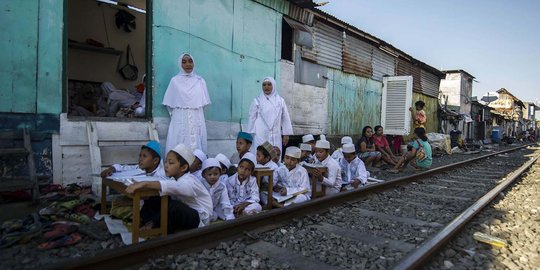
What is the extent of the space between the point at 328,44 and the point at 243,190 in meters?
7.62

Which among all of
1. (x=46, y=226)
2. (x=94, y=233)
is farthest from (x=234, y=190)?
(x=46, y=226)

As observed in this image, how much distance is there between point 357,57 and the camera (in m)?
12.3

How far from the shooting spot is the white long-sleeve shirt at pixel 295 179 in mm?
4949

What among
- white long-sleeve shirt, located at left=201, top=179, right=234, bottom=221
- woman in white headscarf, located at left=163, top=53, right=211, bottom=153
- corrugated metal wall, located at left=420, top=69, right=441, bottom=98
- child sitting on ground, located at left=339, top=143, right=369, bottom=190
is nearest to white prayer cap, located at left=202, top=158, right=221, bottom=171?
white long-sleeve shirt, located at left=201, top=179, right=234, bottom=221

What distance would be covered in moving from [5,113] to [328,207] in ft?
14.0

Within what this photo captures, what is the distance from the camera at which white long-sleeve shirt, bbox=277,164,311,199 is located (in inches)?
195

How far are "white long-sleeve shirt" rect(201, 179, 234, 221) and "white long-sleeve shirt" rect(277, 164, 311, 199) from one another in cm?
115

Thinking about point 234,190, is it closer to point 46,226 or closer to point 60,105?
point 46,226

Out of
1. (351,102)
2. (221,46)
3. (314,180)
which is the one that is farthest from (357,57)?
(314,180)

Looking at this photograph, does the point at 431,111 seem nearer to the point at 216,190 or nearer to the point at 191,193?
the point at 216,190

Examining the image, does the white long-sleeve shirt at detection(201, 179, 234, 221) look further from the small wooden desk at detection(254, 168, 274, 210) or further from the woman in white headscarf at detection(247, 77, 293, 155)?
the woman in white headscarf at detection(247, 77, 293, 155)

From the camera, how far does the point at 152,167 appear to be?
3.95 meters

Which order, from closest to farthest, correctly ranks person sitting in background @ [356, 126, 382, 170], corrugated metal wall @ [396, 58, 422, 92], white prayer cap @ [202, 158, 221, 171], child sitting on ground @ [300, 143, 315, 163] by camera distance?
1. white prayer cap @ [202, 158, 221, 171]
2. child sitting on ground @ [300, 143, 315, 163]
3. person sitting in background @ [356, 126, 382, 170]
4. corrugated metal wall @ [396, 58, 422, 92]

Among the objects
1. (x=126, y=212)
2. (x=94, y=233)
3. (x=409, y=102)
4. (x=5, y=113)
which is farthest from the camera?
(x=409, y=102)
